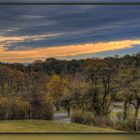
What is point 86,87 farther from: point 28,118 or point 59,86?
point 28,118

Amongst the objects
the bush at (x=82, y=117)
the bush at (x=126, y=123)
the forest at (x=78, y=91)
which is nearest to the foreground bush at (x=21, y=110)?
the forest at (x=78, y=91)

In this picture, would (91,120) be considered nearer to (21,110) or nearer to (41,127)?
(41,127)

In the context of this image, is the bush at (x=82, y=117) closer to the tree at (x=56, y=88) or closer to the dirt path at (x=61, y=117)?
the dirt path at (x=61, y=117)

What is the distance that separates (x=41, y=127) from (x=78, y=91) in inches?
26.3

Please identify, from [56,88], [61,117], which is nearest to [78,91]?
[56,88]

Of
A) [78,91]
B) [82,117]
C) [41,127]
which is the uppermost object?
[78,91]

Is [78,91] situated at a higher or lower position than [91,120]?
higher

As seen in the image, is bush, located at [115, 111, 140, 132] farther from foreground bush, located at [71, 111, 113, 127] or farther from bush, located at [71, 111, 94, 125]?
bush, located at [71, 111, 94, 125]

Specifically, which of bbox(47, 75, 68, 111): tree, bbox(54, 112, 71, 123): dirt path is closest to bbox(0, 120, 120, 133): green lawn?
bbox(54, 112, 71, 123): dirt path

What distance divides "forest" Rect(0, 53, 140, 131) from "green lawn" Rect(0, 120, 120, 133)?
64 millimetres

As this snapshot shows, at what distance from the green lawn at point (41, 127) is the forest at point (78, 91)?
0.06 meters

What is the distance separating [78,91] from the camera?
25.1 ft

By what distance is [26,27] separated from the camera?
7.56 m

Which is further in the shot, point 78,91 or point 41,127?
point 78,91
